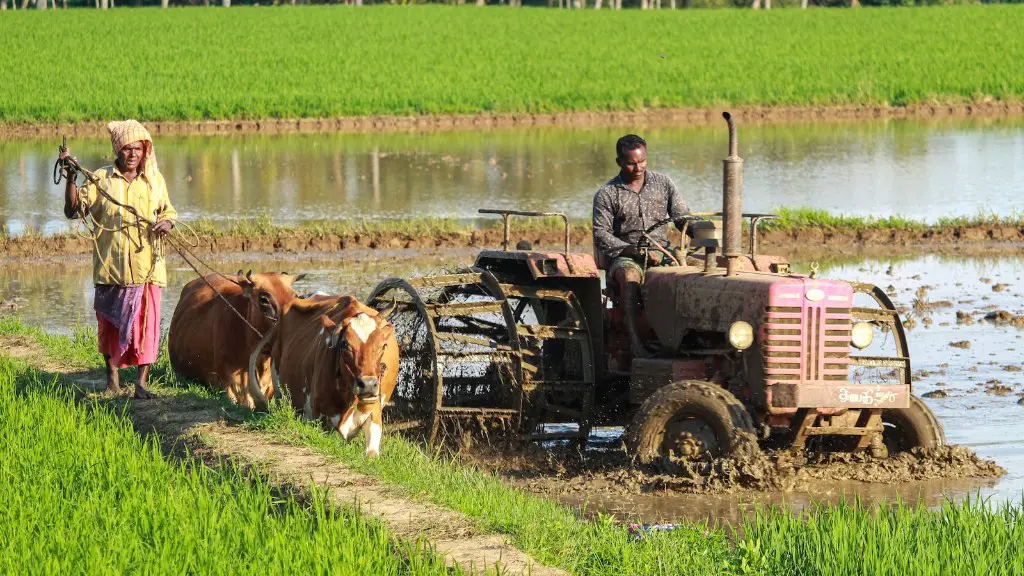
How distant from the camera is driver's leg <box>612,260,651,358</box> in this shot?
29.2 feet

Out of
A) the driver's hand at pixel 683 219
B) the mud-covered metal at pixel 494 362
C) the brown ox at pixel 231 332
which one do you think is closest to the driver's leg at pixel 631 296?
the mud-covered metal at pixel 494 362

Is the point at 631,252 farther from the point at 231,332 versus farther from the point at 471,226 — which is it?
the point at 471,226

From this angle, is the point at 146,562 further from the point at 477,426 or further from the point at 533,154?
the point at 533,154

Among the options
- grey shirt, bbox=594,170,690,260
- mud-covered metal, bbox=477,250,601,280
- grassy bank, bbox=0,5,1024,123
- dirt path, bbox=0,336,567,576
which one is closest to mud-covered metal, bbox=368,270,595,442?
mud-covered metal, bbox=477,250,601,280

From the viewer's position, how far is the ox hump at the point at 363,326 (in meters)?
8.27

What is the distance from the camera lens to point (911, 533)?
244 inches

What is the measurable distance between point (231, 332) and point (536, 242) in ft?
24.8

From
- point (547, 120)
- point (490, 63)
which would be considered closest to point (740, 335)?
point (547, 120)

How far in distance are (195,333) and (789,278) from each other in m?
4.64

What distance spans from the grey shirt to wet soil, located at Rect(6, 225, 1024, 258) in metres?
7.60

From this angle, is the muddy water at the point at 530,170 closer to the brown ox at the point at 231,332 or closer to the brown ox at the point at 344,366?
the brown ox at the point at 231,332

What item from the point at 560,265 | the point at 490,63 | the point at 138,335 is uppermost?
the point at 490,63

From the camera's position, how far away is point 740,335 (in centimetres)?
799

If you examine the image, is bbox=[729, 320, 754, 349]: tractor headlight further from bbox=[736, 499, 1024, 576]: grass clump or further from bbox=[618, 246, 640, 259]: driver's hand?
bbox=[736, 499, 1024, 576]: grass clump
